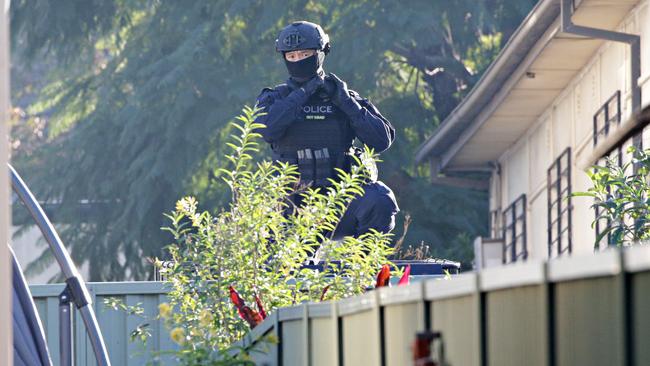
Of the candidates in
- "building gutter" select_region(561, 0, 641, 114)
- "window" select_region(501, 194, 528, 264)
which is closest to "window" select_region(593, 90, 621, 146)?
"building gutter" select_region(561, 0, 641, 114)

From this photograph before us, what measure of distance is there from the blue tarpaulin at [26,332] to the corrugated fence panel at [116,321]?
131 inches

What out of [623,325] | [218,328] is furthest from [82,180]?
[623,325]

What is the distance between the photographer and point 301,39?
489 inches

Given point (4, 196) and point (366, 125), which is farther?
point (366, 125)

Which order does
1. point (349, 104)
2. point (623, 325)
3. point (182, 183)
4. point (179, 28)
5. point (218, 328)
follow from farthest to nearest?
point (179, 28) < point (182, 183) < point (349, 104) < point (218, 328) < point (623, 325)

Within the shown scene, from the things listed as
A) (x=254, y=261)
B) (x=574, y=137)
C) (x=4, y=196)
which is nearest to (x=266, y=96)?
(x=254, y=261)

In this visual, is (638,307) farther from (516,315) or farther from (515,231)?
(515,231)

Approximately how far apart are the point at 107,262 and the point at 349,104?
16.7m

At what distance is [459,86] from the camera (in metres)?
30.0

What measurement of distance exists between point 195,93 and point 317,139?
1459 cm

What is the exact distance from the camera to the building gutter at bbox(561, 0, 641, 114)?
14484 mm

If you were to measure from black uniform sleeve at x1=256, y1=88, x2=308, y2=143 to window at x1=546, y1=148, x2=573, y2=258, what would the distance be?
648 centimetres

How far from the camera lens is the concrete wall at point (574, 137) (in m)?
15.3

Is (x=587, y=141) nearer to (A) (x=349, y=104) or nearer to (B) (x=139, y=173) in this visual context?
(A) (x=349, y=104)
